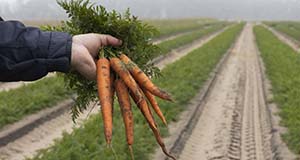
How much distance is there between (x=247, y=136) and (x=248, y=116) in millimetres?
1329

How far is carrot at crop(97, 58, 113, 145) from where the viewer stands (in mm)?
2117

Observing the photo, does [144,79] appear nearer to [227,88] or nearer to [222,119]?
[222,119]

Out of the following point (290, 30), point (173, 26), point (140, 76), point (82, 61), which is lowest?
point (173, 26)

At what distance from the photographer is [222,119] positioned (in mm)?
7992

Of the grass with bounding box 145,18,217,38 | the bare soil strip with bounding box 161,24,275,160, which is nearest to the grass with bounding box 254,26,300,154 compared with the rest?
the bare soil strip with bounding box 161,24,275,160

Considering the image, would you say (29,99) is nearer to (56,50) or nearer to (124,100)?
(124,100)

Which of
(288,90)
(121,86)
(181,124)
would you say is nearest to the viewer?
(121,86)

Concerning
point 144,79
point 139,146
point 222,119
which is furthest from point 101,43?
point 222,119

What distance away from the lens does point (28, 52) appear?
5.38 ft

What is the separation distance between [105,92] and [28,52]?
62 cm

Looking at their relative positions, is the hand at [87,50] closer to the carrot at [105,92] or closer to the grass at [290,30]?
the carrot at [105,92]

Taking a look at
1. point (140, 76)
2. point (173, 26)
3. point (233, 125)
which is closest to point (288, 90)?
point (233, 125)

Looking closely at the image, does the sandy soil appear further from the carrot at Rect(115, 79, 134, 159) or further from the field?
the carrot at Rect(115, 79, 134, 159)

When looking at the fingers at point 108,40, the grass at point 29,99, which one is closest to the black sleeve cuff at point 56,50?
the fingers at point 108,40
